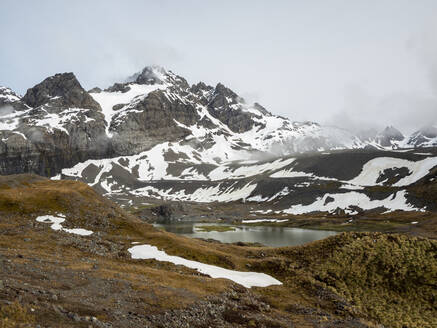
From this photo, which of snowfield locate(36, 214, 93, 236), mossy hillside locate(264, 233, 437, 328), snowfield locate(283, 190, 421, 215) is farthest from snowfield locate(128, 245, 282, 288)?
snowfield locate(283, 190, 421, 215)

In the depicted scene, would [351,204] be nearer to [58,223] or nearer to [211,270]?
[211,270]

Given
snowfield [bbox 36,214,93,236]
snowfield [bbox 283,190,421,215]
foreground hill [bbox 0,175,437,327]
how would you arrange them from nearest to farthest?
foreground hill [bbox 0,175,437,327] → snowfield [bbox 36,214,93,236] → snowfield [bbox 283,190,421,215]

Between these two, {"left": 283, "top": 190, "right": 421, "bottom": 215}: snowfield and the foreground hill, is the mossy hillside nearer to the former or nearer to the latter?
the foreground hill

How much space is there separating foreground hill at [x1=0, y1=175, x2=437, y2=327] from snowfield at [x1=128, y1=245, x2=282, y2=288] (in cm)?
132

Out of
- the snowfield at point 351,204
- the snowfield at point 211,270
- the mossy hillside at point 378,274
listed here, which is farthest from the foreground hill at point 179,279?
the snowfield at point 351,204

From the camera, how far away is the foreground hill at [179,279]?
20766mm

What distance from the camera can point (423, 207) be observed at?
14088 cm

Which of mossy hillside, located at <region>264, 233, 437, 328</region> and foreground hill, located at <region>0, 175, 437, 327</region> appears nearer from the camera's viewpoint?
foreground hill, located at <region>0, 175, 437, 327</region>

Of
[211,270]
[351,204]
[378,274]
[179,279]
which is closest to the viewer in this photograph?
[179,279]

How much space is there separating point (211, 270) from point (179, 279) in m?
8.95

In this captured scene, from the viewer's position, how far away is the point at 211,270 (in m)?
41.8

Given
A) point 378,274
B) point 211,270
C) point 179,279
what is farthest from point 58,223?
point 378,274

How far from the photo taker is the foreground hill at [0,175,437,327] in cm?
2077

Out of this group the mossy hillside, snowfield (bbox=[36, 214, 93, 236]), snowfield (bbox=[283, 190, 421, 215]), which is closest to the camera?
the mossy hillside
